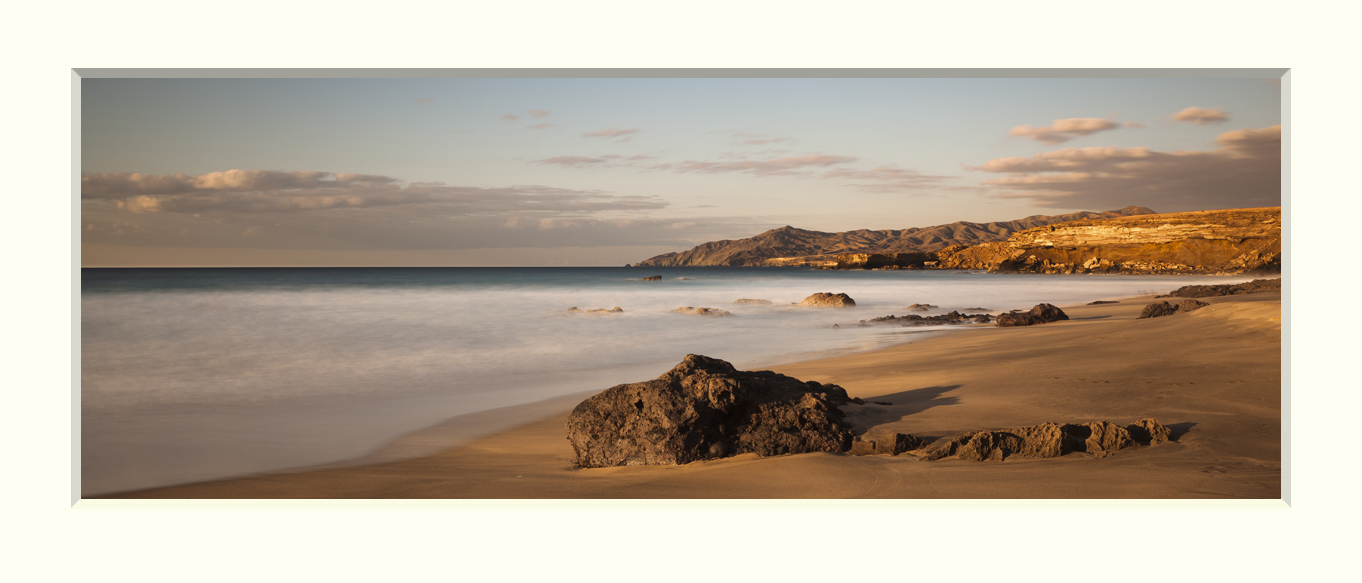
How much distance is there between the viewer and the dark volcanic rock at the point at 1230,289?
5.74 metres

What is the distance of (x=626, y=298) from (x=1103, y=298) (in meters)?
9.92

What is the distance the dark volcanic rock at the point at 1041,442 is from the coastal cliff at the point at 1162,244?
242cm

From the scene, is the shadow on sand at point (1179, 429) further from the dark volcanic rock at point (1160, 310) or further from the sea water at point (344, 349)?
the dark volcanic rock at point (1160, 310)

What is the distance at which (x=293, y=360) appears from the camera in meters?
6.47

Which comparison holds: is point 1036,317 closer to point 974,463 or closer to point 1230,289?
point 1230,289

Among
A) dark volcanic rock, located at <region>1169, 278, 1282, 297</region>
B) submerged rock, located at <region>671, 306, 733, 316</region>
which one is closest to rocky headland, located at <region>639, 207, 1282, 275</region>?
dark volcanic rock, located at <region>1169, 278, 1282, 297</region>

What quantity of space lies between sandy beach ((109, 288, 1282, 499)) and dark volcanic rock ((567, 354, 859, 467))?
3.1 inches

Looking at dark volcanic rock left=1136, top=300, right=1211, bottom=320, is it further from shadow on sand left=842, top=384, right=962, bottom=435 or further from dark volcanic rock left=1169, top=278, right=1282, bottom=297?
shadow on sand left=842, top=384, right=962, bottom=435

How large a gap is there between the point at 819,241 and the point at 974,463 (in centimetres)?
751

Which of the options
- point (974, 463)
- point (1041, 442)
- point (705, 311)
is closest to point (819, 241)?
point (705, 311)

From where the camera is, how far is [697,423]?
3.09 meters
